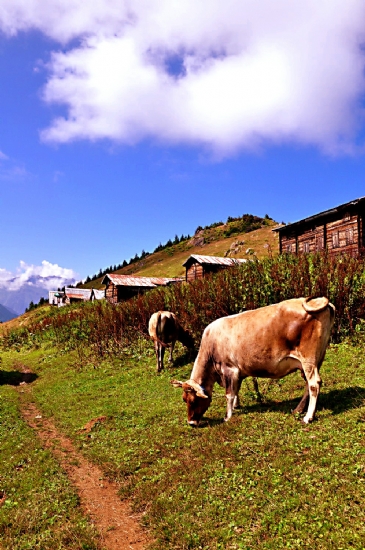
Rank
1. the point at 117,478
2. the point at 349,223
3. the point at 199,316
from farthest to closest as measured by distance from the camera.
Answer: the point at 349,223, the point at 199,316, the point at 117,478

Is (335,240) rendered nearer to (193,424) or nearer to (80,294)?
(193,424)

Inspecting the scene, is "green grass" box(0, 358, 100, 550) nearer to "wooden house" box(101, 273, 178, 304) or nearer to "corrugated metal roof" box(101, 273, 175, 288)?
"corrugated metal roof" box(101, 273, 175, 288)

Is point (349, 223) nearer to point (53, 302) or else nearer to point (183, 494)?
point (183, 494)

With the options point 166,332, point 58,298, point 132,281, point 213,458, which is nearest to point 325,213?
point 166,332

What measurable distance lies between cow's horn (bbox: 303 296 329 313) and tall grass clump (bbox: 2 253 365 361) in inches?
320

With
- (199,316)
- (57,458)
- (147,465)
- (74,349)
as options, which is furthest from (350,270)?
(74,349)

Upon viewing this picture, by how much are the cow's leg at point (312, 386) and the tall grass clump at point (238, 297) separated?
8.07 m

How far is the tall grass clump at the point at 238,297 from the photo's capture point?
51.0 ft

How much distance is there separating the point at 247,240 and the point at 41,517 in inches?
3540

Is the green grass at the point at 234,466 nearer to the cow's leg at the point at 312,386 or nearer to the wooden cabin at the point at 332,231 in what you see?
the cow's leg at the point at 312,386

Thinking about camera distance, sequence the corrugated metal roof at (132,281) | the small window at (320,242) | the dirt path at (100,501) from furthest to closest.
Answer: the corrugated metal roof at (132,281)
the small window at (320,242)
the dirt path at (100,501)

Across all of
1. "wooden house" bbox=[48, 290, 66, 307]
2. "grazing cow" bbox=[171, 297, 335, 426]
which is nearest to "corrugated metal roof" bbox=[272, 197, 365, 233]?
"grazing cow" bbox=[171, 297, 335, 426]

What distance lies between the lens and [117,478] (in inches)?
293

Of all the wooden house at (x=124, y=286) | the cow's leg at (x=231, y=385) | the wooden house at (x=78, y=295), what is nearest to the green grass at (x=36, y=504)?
the cow's leg at (x=231, y=385)
